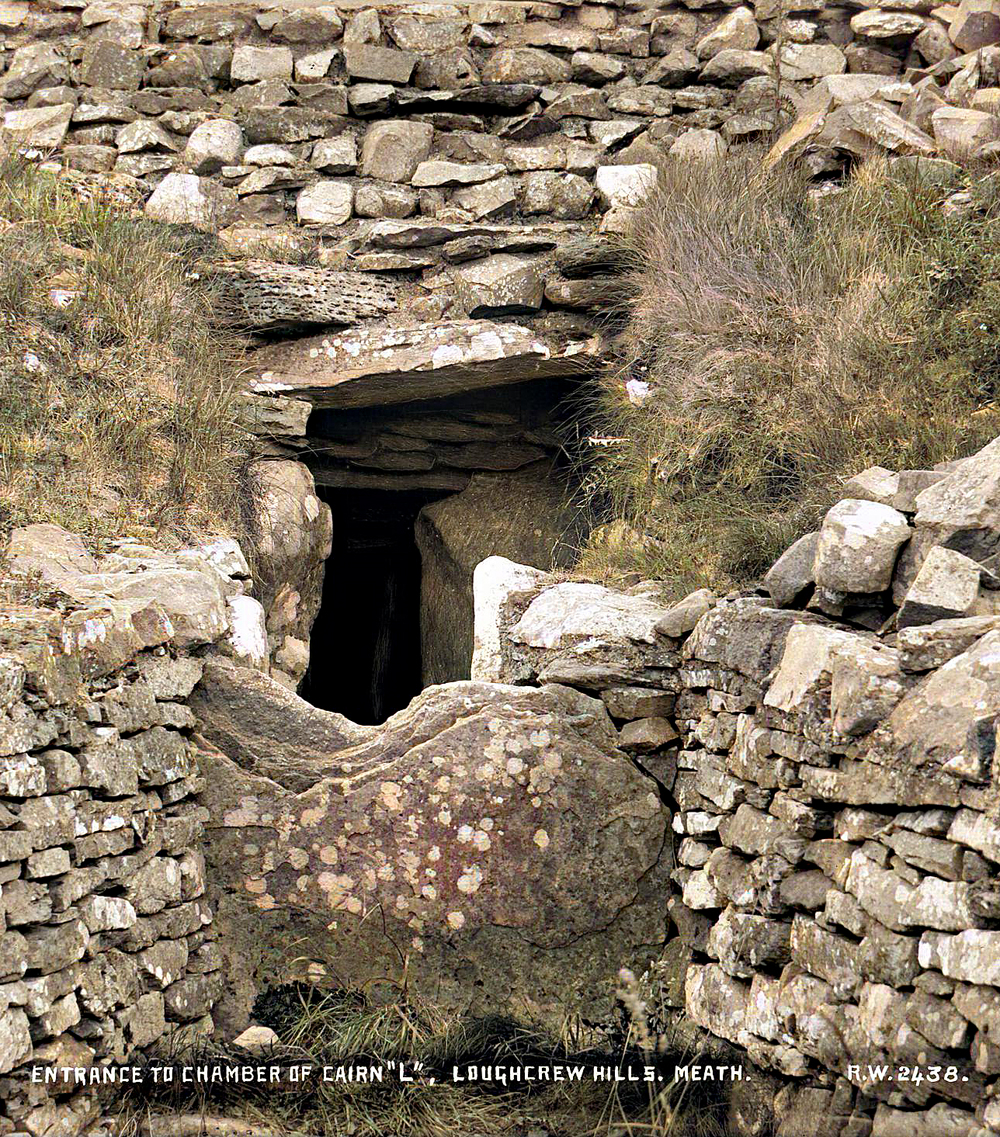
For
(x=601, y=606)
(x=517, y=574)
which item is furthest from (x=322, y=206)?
(x=601, y=606)

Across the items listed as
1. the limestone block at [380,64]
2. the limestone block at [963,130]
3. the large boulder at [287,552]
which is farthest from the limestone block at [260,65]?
the limestone block at [963,130]

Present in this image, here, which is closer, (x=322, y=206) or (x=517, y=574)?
(x=517, y=574)

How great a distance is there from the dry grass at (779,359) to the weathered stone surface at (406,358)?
445 millimetres

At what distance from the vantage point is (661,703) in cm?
427

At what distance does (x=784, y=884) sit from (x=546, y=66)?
534cm

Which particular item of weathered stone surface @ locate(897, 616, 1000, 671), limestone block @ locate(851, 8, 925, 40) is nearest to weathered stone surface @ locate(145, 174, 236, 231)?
limestone block @ locate(851, 8, 925, 40)

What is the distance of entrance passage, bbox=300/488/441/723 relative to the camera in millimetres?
7898

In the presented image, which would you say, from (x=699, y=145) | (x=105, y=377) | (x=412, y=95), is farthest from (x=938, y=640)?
(x=412, y=95)

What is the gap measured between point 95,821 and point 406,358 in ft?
10.6

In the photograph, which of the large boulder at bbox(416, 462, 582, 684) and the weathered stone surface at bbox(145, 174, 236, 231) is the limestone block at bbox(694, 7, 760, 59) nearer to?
the large boulder at bbox(416, 462, 582, 684)

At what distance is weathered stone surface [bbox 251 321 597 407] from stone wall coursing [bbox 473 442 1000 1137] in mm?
2134

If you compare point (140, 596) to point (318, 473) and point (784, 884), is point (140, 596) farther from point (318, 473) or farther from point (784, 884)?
point (318, 473)

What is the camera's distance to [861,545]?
3.39 metres

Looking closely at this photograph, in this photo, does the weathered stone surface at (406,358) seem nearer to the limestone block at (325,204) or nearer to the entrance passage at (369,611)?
the limestone block at (325,204)
